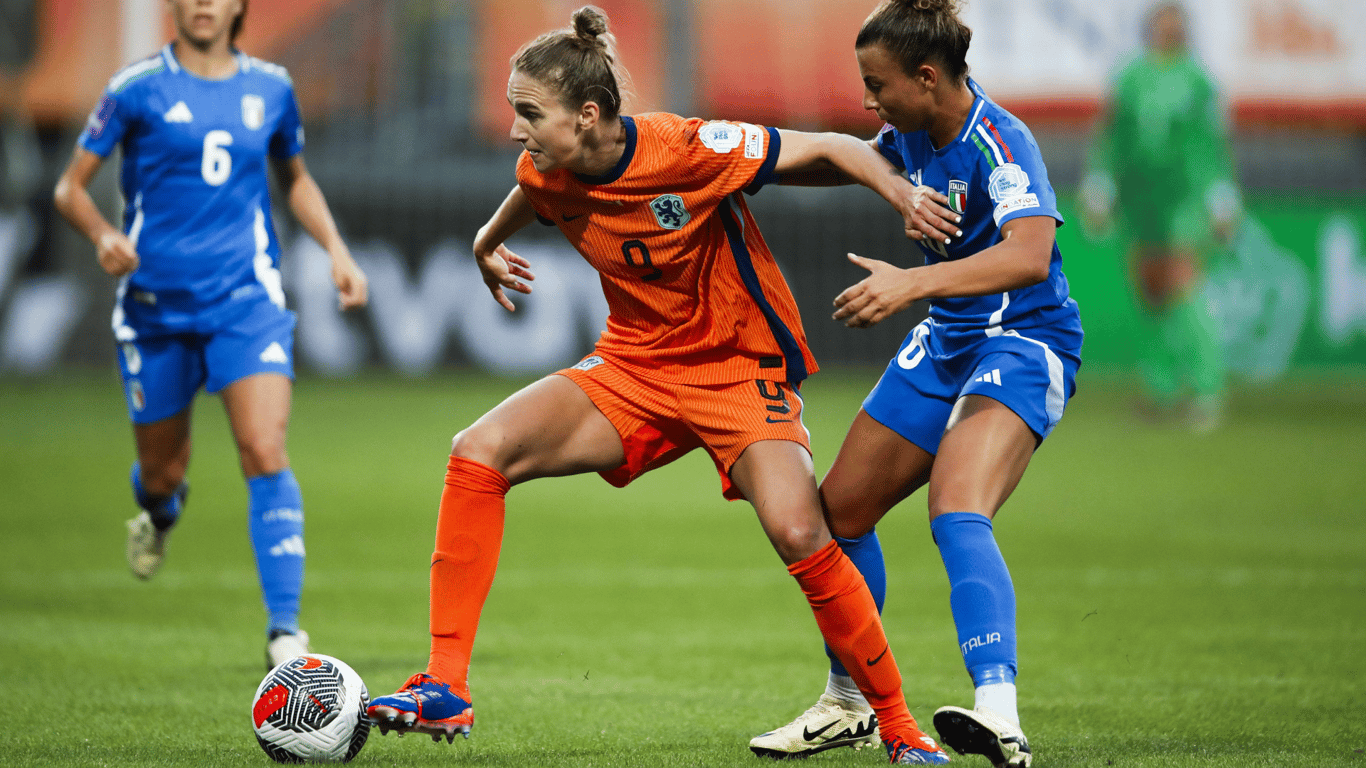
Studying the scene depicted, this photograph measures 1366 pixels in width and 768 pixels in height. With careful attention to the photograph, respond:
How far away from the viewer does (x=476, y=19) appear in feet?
52.4

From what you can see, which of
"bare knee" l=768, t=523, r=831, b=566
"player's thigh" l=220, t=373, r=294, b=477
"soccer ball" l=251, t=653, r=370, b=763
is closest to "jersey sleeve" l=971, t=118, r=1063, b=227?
"bare knee" l=768, t=523, r=831, b=566

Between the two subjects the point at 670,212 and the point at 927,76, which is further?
the point at 670,212

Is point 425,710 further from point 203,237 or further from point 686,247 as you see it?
point 203,237

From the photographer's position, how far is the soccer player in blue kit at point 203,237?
5.06 metres

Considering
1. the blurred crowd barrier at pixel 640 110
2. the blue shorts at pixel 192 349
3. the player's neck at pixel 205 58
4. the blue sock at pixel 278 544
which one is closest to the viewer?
the blue sock at pixel 278 544

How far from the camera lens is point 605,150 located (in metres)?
3.83

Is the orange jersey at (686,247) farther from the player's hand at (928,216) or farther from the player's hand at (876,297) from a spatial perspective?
the player's hand at (876,297)

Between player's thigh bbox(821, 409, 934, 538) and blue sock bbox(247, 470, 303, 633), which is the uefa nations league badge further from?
player's thigh bbox(821, 409, 934, 538)

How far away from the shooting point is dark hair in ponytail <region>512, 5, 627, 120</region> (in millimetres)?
3713

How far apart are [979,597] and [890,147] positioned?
46.8 inches

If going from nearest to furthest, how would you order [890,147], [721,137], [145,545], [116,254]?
[721,137]
[890,147]
[116,254]
[145,545]

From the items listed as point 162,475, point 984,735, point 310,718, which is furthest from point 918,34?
point 162,475

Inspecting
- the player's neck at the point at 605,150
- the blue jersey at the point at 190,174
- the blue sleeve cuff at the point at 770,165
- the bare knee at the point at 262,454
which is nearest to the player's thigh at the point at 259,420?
the bare knee at the point at 262,454

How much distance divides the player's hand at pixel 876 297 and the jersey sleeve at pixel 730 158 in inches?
22.1
